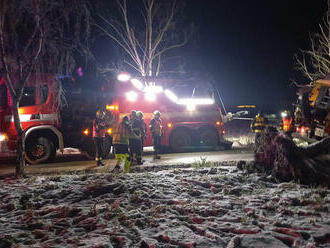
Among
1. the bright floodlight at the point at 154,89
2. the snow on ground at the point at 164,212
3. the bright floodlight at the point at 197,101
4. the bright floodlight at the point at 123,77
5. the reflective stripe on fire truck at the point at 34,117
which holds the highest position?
the bright floodlight at the point at 123,77

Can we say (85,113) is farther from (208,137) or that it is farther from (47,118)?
(208,137)

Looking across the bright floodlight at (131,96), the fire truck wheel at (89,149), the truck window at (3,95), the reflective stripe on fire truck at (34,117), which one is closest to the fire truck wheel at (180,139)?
the bright floodlight at (131,96)

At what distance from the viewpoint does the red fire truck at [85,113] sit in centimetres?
856

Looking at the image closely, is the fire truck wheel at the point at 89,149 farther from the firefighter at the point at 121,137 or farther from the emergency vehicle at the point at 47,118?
the firefighter at the point at 121,137

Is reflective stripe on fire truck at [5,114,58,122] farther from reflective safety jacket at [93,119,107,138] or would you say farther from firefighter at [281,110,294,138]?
firefighter at [281,110,294,138]

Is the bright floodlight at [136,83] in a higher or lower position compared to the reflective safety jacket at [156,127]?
higher

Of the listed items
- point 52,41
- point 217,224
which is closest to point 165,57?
point 52,41

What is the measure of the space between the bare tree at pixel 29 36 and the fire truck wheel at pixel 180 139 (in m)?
4.37

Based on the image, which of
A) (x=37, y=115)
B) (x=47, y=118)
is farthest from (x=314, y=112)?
(x=37, y=115)

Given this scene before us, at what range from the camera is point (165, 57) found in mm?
22328

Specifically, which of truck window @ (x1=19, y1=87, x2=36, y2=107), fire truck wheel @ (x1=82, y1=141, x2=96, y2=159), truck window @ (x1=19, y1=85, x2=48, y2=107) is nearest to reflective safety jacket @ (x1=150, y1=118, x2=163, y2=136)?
fire truck wheel @ (x1=82, y1=141, x2=96, y2=159)

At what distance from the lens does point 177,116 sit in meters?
9.89

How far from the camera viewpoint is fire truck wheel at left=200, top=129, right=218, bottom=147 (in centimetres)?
1016

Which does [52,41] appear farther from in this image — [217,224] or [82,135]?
[217,224]
